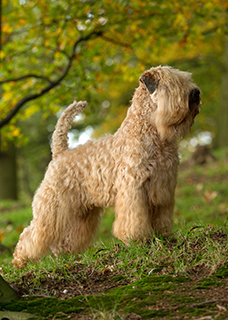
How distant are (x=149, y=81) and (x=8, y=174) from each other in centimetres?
1064

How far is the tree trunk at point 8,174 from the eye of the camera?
13.2m

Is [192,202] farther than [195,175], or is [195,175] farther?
[195,175]

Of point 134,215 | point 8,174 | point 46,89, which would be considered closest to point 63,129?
point 134,215

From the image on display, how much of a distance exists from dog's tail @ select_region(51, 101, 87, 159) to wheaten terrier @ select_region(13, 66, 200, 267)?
0.5 inches

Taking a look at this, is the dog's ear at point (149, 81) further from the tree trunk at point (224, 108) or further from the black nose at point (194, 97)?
the tree trunk at point (224, 108)

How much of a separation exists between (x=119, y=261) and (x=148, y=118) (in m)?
1.42

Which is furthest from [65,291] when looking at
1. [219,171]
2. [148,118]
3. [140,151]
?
[219,171]

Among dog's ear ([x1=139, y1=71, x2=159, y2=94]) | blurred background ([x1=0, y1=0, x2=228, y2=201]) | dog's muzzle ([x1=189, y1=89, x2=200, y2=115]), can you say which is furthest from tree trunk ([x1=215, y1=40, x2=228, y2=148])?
dog's ear ([x1=139, y1=71, x2=159, y2=94])

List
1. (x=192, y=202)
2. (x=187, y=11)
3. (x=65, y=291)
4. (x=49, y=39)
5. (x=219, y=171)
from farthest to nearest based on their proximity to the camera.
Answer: (x=219, y=171), (x=192, y=202), (x=49, y=39), (x=187, y=11), (x=65, y=291)

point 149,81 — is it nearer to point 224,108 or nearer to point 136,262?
point 136,262

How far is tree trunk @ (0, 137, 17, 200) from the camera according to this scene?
13.2 metres

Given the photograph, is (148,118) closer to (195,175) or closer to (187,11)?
(187,11)

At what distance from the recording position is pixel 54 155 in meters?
4.29

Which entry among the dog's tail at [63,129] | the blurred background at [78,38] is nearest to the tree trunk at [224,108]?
the blurred background at [78,38]
